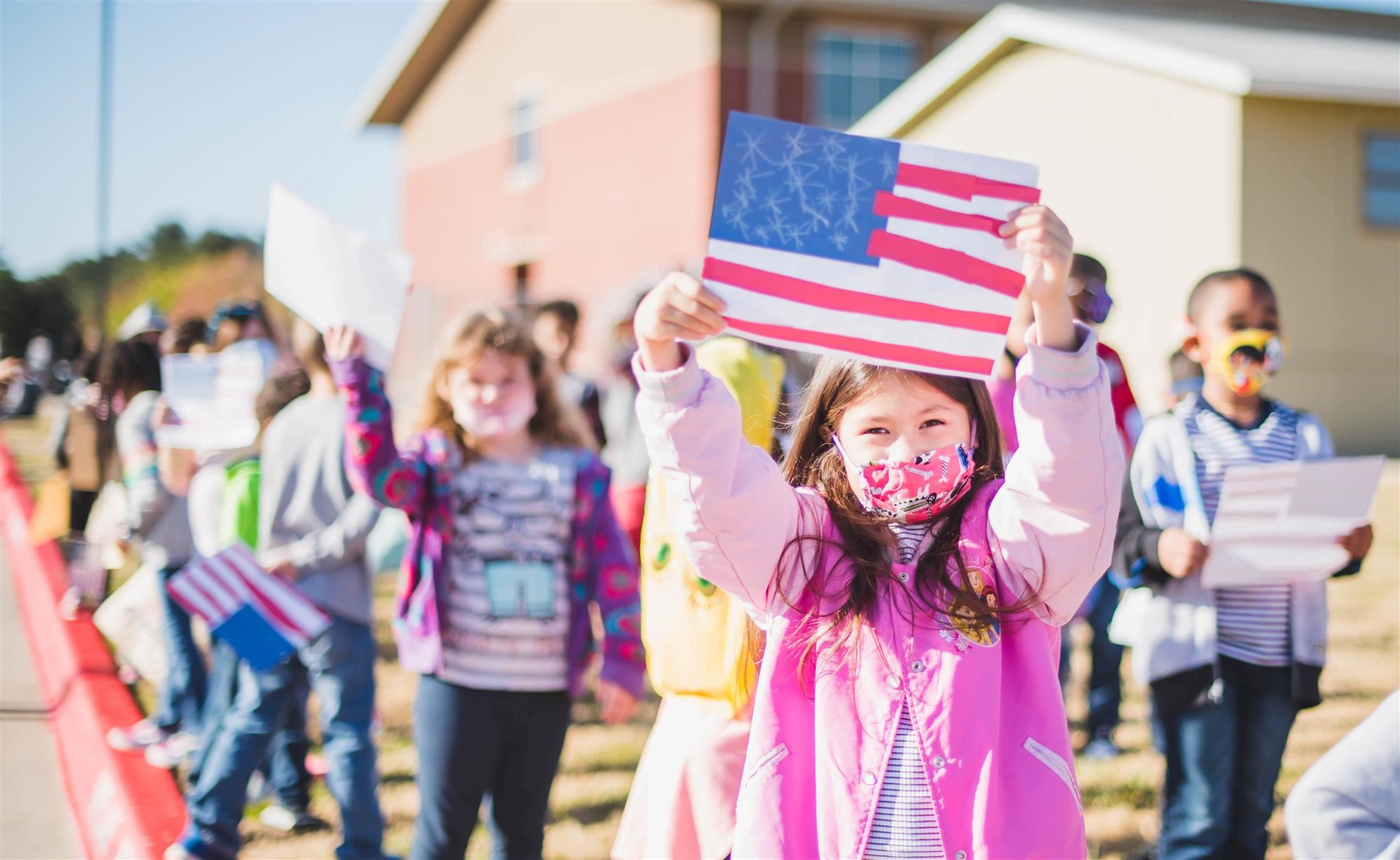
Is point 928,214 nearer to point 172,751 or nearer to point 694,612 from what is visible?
point 694,612

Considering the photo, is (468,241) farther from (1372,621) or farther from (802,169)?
(802,169)

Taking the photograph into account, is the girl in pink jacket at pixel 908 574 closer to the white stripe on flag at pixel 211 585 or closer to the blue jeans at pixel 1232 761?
the blue jeans at pixel 1232 761

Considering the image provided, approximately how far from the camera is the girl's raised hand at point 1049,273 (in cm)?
185

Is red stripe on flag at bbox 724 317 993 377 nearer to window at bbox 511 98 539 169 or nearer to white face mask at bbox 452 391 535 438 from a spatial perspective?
white face mask at bbox 452 391 535 438

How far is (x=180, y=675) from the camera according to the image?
574 cm

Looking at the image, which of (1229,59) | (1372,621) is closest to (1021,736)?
(1372,621)

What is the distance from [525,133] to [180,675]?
77.1ft

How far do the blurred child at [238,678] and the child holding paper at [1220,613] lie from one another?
9.74 ft

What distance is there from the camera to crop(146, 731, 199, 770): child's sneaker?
5.47 meters

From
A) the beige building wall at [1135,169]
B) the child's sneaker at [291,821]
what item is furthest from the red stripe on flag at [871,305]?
the beige building wall at [1135,169]

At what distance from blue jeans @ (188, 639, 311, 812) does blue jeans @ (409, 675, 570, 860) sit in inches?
60.1

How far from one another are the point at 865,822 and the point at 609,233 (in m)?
23.6

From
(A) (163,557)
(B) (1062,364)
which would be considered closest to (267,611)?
(A) (163,557)

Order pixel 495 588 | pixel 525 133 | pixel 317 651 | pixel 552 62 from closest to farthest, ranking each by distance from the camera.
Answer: pixel 495 588 < pixel 317 651 < pixel 552 62 < pixel 525 133
